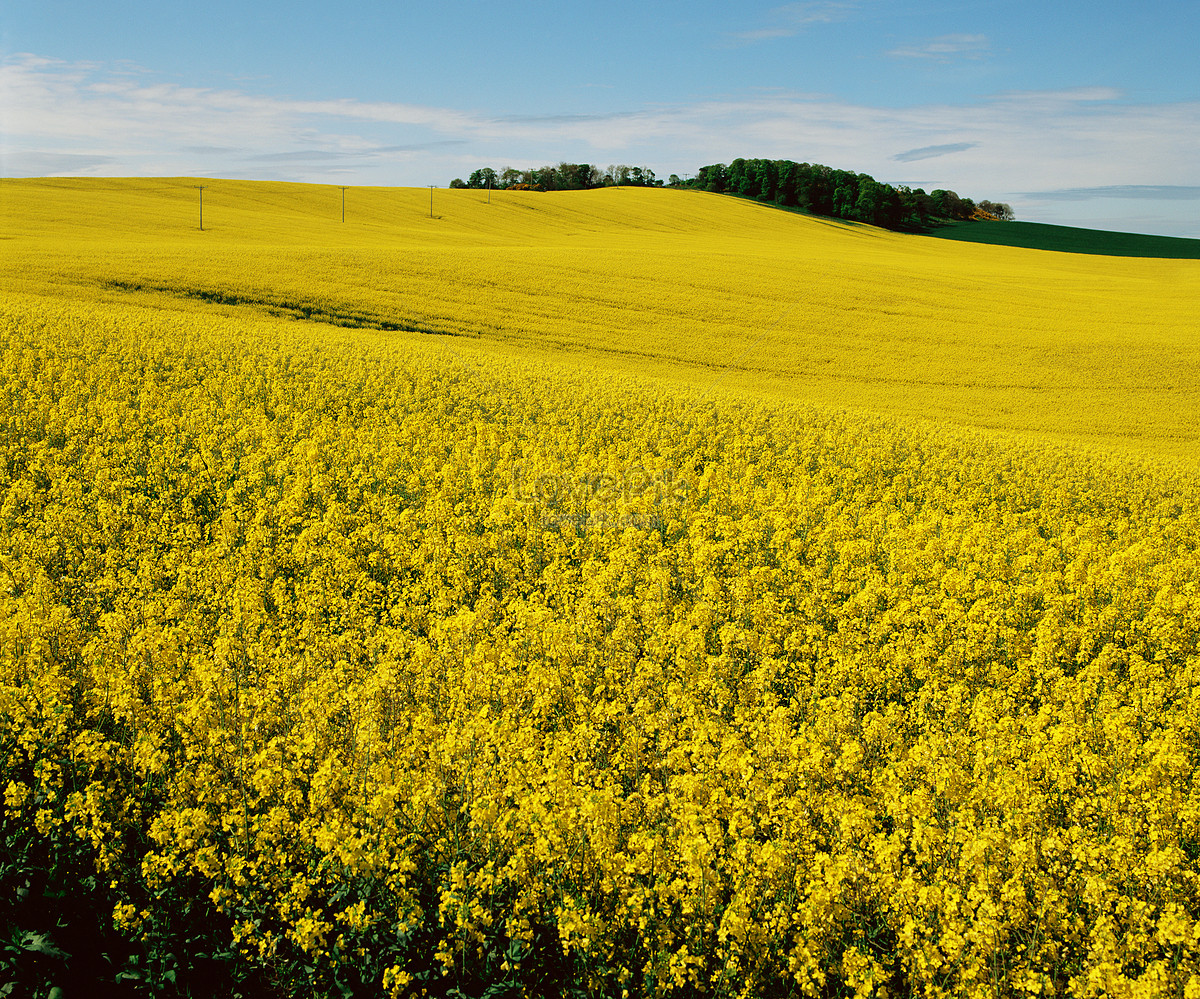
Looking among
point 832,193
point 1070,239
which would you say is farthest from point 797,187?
point 1070,239

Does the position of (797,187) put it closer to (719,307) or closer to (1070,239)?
(1070,239)

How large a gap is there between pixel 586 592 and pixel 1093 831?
450 centimetres

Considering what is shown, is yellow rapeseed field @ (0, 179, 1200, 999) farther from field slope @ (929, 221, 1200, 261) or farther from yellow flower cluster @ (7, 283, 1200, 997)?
field slope @ (929, 221, 1200, 261)

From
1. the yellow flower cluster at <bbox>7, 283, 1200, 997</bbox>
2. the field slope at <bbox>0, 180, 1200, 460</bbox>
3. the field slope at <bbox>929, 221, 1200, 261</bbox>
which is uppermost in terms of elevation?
the field slope at <bbox>929, 221, 1200, 261</bbox>

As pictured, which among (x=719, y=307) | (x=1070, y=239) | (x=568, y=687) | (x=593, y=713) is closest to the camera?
(x=593, y=713)

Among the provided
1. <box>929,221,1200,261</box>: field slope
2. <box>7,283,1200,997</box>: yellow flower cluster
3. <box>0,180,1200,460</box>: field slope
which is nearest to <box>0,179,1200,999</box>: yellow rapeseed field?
<box>7,283,1200,997</box>: yellow flower cluster

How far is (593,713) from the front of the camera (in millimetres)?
5598

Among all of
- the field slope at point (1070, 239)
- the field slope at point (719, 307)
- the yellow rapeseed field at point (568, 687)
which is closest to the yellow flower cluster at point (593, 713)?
the yellow rapeseed field at point (568, 687)

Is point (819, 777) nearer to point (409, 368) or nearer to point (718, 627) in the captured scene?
point (718, 627)

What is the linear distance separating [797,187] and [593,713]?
8701 cm

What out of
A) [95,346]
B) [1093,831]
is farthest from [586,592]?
[95,346]

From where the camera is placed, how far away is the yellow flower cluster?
405 cm

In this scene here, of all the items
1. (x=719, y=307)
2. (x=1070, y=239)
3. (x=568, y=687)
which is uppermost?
(x=1070, y=239)

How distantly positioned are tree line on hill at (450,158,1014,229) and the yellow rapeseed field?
6992cm
